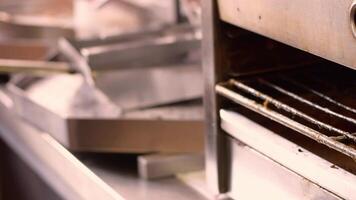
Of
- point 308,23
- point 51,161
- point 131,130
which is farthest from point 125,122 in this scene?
point 308,23

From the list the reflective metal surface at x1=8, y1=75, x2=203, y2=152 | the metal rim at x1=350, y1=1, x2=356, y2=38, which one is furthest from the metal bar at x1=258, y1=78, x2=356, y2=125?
the reflective metal surface at x1=8, y1=75, x2=203, y2=152

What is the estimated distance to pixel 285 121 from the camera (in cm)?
69

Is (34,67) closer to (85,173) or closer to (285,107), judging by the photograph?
(85,173)

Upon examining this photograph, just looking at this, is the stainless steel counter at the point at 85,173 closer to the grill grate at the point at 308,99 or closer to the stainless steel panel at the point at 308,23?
the grill grate at the point at 308,99

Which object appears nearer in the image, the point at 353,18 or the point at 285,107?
the point at 353,18

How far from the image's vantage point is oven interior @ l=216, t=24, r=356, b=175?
71 cm

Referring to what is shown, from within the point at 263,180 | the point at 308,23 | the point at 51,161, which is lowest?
the point at 51,161

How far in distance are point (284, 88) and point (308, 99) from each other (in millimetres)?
43

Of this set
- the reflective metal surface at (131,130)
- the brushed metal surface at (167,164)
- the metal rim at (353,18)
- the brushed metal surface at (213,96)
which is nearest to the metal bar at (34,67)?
the reflective metal surface at (131,130)

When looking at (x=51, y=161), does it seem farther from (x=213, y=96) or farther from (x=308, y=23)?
(x=308, y=23)

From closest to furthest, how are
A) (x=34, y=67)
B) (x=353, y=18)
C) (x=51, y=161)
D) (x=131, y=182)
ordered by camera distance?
(x=353, y=18), (x=131, y=182), (x=51, y=161), (x=34, y=67)

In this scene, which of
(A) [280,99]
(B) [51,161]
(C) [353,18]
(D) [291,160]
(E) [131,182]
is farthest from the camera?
(B) [51,161]

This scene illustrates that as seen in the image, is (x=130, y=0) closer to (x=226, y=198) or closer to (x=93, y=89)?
(x=93, y=89)

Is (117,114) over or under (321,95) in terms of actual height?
under
